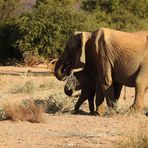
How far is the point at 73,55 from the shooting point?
17.2 metres

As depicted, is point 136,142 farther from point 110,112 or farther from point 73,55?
point 73,55

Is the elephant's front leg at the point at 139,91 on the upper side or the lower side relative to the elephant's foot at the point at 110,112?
upper

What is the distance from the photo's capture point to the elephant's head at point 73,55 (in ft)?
54.7

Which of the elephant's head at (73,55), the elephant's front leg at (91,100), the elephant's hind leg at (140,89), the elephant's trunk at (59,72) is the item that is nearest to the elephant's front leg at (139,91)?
the elephant's hind leg at (140,89)

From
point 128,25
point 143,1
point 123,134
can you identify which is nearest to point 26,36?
point 128,25

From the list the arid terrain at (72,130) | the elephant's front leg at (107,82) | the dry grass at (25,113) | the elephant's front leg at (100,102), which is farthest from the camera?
the elephant's front leg at (100,102)

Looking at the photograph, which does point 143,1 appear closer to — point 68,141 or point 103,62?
point 103,62

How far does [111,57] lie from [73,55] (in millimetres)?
1223

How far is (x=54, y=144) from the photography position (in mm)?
11617

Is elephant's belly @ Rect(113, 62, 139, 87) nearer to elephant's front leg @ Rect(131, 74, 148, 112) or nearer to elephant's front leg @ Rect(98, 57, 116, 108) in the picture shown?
elephant's front leg @ Rect(98, 57, 116, 108)

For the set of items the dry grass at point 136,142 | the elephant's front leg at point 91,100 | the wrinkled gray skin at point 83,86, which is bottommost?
the elephant's front leg at point 91,100

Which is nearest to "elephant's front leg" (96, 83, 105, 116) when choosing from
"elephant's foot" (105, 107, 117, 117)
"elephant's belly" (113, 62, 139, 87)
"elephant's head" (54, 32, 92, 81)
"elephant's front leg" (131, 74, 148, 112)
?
"elephant's foot" (105, 107, 117, 117)

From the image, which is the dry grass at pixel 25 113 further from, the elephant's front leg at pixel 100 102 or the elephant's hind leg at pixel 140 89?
the elephant's hind leg at pixel 140 89

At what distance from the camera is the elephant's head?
54.7ft
